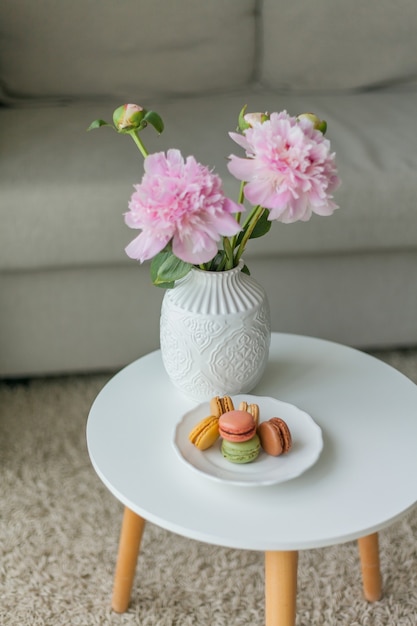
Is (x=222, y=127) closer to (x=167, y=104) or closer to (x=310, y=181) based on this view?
(x=167, y=104)

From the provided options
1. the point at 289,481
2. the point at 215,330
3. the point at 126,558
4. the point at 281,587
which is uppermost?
the point at 215,330

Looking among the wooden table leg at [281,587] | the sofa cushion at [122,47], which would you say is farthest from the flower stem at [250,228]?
the sofa cushion at [122,47]

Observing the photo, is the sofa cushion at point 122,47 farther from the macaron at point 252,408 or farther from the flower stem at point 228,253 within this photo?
the macaron at point 252,408

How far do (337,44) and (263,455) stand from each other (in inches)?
52.5

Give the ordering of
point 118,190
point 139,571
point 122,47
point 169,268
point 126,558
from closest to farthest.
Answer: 1. point 169,268
2. point 126,558
3. point 139,571
4. point 118,190
5. point 122,47

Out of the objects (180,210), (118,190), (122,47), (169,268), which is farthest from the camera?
(122,47)

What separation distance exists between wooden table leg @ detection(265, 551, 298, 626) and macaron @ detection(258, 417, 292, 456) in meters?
0.12

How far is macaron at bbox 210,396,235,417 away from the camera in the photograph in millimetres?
979

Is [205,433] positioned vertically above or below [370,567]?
above

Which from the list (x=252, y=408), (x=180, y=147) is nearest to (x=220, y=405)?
(x=252, y=408)

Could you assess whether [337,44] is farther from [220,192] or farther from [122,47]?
[220,192]

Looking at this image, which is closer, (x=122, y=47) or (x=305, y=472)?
(x=305, y=472)

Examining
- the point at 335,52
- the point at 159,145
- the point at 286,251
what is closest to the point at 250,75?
the point at 335,52

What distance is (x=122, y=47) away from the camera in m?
1.90
